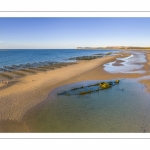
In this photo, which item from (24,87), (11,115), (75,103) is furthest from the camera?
(24,87)

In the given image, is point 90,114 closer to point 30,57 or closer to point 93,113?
point 93,113

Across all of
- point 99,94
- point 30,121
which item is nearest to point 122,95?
point 99,94

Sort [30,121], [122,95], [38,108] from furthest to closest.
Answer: [122,95]
[38,108]
[30,121]

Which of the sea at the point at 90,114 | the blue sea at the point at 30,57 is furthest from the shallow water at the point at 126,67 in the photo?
the blue sea at the point at 30,57

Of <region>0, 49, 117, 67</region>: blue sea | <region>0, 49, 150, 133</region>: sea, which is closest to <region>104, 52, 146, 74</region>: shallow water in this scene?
<region>0, 49, 150, 133</region>: sea

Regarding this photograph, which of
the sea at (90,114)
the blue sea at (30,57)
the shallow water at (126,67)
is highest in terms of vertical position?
the blue sea at (30,57)

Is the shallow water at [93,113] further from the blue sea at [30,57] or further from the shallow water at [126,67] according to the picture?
the blue sea at [30,57]
